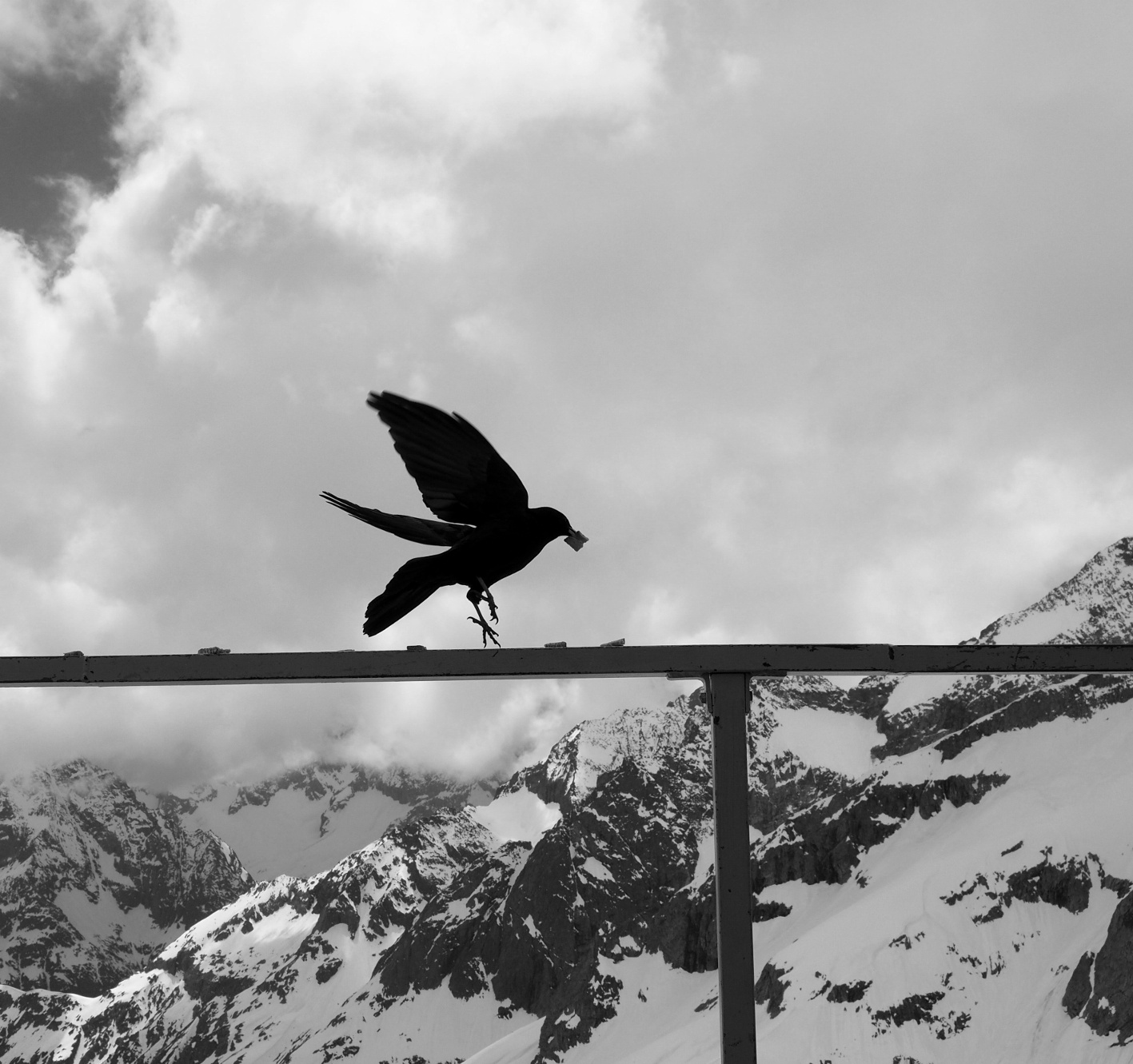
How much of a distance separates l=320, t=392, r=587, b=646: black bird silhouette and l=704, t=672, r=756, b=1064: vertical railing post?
1117 millimetres

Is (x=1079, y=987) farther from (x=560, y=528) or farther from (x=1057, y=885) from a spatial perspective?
(x=560, y=528)

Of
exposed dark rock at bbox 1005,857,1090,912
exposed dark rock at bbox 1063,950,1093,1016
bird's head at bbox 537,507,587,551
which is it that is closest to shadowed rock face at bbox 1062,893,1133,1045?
exposed dark rock at bbox 1063,950,1093,1016

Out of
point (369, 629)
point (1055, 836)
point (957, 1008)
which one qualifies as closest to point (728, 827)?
point (369, 629)

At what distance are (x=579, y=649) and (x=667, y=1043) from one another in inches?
8317

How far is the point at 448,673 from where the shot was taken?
134 inches

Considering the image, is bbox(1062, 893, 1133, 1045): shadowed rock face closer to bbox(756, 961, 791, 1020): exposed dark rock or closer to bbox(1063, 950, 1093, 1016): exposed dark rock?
bbox(1063, 950, 1093, 1016): exposed dark rock

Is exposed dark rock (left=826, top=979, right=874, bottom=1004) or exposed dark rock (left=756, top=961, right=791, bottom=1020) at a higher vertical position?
exposed dark rock (left=756, top=961, right=791, bottom=1020)

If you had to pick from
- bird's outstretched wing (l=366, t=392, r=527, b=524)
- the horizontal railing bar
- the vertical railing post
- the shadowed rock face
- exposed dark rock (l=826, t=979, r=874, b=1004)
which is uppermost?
bird's outstretched wing (l=366, t=392, r=527, b=524)

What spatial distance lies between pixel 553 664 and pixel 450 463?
1156 mm

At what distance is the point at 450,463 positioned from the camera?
424 centimetres

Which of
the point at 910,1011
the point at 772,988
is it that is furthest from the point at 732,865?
the point at 772,988

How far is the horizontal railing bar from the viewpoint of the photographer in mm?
3307

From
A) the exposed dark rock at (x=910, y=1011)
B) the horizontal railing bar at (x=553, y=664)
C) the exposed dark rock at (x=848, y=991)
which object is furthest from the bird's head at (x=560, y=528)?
the exposed dark rock at (x=848, y=991)

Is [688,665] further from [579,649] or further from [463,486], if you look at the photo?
[463,486]
